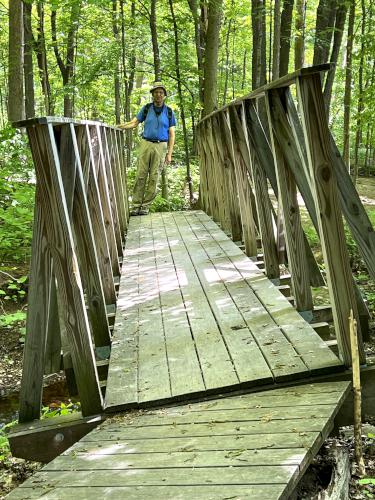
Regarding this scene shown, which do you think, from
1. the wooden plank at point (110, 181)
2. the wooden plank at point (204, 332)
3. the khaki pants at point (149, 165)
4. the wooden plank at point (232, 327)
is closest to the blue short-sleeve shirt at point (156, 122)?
the khaki pants at point (149, 165)

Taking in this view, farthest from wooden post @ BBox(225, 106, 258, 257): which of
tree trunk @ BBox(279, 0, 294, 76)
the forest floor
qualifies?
tree trunk @ BBox(279, 0, 294, 76)

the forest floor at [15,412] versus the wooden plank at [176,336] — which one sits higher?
the wooden plank at [176,336]

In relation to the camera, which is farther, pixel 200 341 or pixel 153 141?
pixel 153 141

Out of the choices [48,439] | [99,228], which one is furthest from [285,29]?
[48,439]

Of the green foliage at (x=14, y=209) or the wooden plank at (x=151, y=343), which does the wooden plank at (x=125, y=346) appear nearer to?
the wooden plank at (x=151, y=343)

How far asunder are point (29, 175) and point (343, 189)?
7.46 meters

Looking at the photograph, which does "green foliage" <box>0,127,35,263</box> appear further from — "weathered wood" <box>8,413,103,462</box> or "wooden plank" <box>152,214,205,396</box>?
"weathered wood" <box>8,413,103,462</box>

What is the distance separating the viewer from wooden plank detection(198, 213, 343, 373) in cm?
331

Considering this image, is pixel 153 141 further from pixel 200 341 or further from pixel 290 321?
pixel 200 341

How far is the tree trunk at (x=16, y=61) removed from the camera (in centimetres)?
1127

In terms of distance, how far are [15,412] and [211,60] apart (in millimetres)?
8045

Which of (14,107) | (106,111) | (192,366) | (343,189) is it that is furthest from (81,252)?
(106,111)

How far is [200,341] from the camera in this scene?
3.83 meters

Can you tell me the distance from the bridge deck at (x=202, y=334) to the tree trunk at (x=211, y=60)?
5.55 metres
